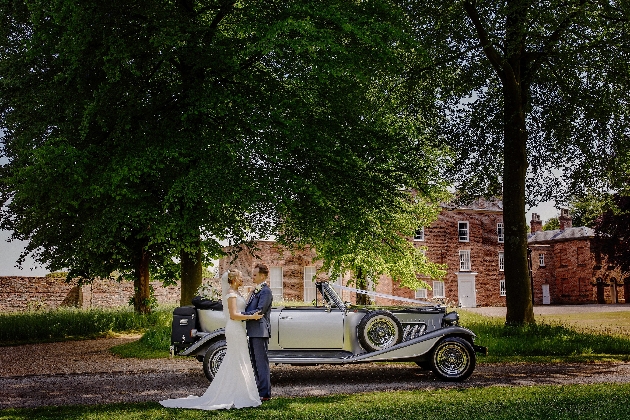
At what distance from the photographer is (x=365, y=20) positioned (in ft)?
51.4

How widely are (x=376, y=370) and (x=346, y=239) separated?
4698 millimetres

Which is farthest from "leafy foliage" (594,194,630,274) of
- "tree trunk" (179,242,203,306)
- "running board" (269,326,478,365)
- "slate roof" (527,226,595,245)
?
"running board" (269,326,478,365)

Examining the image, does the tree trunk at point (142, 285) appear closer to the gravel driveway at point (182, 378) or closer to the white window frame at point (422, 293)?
the gravel driveway at point (182, 378)

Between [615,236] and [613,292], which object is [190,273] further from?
[613,292]

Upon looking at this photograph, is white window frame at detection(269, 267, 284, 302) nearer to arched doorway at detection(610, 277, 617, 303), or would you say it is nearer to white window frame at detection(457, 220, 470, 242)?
white window frame at detection(457, 220, 470, 242)

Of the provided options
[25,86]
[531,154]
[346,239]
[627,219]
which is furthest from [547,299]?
[25,86]

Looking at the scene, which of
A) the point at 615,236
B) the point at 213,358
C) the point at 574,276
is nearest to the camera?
the point at 213,358

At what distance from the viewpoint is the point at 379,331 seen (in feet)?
38.8

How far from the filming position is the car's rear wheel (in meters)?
11.7

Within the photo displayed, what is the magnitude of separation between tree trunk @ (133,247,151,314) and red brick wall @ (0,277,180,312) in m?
7.61

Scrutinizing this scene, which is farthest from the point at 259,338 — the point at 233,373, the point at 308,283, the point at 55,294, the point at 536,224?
the point at 536,224

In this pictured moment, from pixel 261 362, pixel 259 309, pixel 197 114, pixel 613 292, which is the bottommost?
pixel 613 292

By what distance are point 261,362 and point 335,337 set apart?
2206 mm

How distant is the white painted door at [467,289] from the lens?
5122cm
